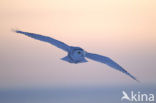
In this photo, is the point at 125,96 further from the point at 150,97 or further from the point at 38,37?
the point at 38,37

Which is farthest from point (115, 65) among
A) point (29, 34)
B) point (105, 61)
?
point (29, 34)

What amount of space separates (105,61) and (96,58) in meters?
0.11

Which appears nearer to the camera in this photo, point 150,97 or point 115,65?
point 115,65

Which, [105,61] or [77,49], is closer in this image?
[77,49]

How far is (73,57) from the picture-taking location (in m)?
4.67

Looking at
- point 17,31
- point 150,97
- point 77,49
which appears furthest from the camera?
point 150,97

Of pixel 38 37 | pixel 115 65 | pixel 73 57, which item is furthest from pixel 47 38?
pixel 115 65

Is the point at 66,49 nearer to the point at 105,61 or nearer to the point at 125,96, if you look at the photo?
the point at 105,61

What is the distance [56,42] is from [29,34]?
0.27m

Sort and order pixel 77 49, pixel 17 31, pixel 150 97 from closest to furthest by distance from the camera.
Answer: pixel 77 49, pixel 17 31, pixel 150 97

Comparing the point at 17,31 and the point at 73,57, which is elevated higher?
the point at 17,31

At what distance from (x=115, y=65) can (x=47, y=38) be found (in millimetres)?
762

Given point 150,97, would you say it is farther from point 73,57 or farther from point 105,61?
point 73,57

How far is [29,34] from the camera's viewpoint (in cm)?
495
